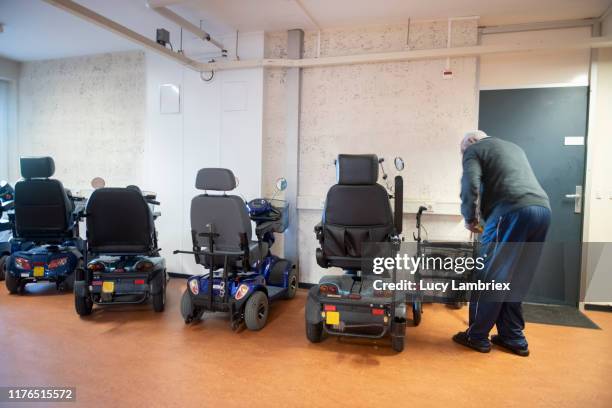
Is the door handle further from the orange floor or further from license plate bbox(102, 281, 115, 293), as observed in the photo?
license plate bbox(102, 281, 115, 293)

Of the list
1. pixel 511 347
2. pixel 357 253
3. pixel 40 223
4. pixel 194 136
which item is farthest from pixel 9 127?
pixel 511 347

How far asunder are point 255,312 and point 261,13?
3.11m

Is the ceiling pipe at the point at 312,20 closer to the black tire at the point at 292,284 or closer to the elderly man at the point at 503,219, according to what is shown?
the elderly man at the point at 503,219

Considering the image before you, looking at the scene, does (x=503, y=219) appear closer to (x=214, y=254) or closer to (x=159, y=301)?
(x=214, y=254)

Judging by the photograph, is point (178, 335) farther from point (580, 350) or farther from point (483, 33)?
point (483, 33)

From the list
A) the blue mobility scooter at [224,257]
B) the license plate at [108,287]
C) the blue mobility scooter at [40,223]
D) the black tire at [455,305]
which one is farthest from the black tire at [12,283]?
the black tire at [455,305]

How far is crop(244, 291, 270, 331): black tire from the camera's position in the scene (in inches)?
123

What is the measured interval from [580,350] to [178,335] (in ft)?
10.6

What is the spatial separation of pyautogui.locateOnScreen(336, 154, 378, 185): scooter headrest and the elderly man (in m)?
0.69

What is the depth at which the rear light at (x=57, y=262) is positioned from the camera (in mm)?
4020

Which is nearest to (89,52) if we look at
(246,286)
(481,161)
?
(246,286)

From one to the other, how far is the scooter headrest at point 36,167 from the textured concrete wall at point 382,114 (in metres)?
2.34

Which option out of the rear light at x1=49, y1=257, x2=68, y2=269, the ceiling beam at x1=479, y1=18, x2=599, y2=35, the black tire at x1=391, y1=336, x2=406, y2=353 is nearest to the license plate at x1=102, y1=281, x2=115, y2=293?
the rear light at x1=49, y1=257, x2=68, y2=269

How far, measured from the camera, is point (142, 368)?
2518 millimetres
